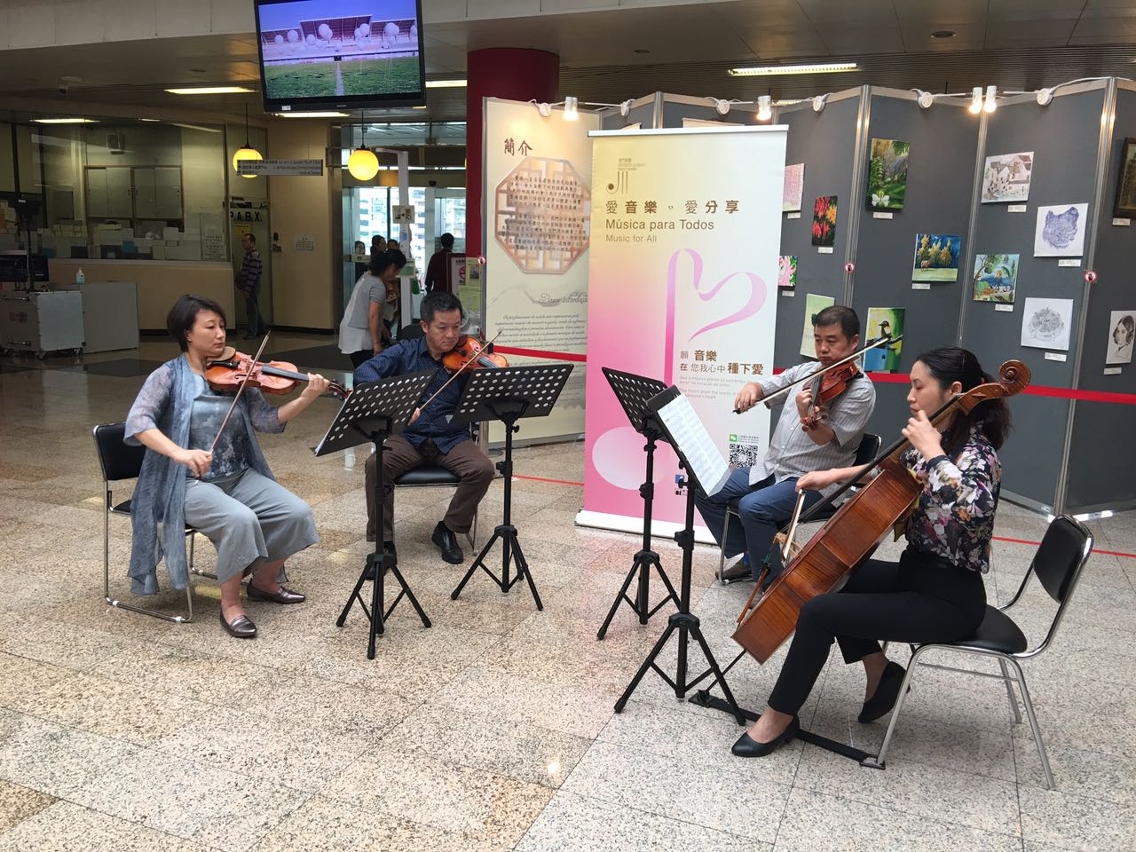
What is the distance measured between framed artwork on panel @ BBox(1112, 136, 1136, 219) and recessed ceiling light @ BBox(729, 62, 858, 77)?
12.5 ft

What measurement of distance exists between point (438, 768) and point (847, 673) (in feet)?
5.03

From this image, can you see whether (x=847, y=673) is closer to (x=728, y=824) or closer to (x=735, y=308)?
(x=728, y=824)

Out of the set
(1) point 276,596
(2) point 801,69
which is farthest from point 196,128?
(1) point 276,596

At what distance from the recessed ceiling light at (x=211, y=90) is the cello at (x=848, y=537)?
9762 mm

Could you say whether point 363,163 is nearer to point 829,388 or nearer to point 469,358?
point 469,358

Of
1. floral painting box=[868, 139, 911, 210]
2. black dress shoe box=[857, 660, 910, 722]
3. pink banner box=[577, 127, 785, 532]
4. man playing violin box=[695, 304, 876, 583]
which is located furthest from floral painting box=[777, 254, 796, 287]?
black dress shoe box=[857, 660, 910, 722]

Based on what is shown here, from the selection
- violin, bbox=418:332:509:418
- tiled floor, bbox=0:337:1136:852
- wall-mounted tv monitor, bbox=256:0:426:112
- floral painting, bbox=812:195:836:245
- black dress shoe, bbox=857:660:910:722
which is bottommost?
tiled floor, bbox=0:337:1136:852

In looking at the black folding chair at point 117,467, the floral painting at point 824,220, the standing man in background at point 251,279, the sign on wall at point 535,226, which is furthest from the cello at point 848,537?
the standing man in background at point 251,279

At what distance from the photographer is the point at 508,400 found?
3742mm

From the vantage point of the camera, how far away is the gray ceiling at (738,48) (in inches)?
254

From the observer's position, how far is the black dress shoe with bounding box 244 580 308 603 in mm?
3834

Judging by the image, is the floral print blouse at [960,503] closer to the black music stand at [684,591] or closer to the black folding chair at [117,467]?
the black music stand at [684,591]

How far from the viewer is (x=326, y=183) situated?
45.2 ft

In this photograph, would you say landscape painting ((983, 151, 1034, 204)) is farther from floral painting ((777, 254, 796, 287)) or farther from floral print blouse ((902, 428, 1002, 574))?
floral print blouse ((902, 428, 1002, 574))
